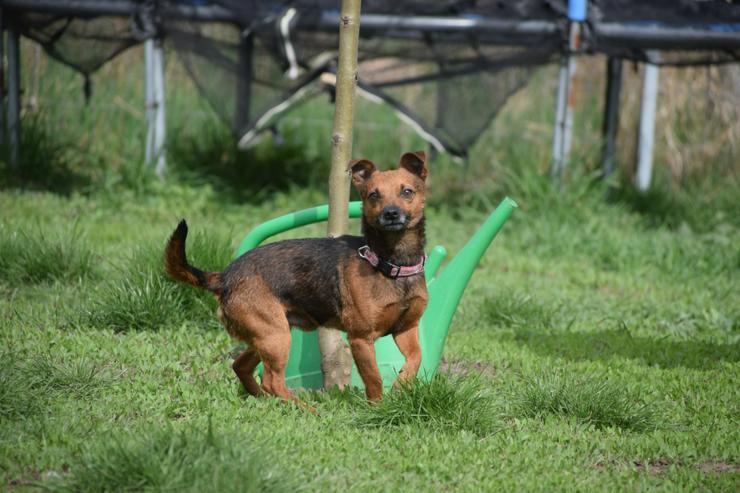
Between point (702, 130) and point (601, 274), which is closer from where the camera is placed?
point (601, 274)

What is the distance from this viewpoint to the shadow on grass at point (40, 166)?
8.29 m

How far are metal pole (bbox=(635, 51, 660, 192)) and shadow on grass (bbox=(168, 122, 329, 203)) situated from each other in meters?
2.99

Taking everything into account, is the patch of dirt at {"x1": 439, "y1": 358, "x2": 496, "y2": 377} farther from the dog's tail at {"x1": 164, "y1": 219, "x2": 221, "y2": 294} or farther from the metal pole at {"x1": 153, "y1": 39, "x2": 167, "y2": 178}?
the metal pole at {"x1": 153, "y1": 39, "x2": 167, "y2": 178}

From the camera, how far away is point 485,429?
383cm

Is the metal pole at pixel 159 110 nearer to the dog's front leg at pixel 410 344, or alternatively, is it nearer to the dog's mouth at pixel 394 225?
the dog's front leg at pixel 410 344

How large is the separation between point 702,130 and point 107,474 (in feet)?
26.1

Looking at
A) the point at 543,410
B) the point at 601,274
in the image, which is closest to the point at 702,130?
the point at 601,274

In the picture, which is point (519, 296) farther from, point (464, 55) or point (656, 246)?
point (464, 55)

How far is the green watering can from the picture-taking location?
14.4ft

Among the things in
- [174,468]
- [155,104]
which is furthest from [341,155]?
[155,104]

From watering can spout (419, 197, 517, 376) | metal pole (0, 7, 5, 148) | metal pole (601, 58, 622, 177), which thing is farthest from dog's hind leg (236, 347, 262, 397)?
metal pole (601, 58, 622, 177)

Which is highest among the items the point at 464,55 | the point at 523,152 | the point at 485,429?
the point at 464,55

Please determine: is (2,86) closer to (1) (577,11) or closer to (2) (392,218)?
(1) (577,11)

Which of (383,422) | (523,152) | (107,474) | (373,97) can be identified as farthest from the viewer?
(523,152)
